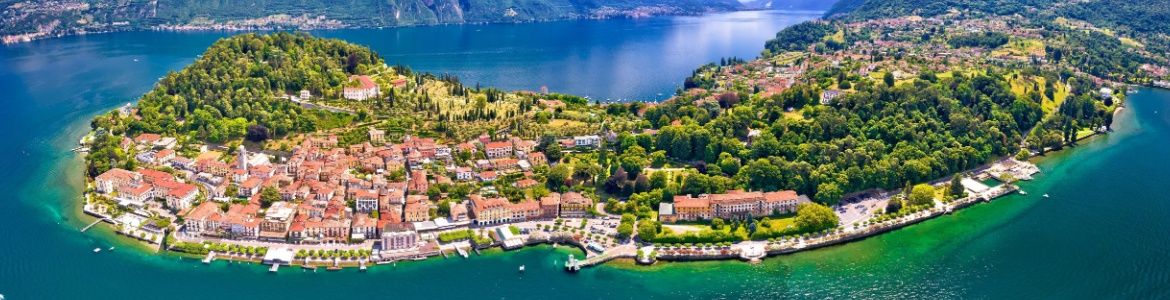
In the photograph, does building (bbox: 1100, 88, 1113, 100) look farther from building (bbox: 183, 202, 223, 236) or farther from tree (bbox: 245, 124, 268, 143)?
building (bbox: 183, 202, 223, 236)

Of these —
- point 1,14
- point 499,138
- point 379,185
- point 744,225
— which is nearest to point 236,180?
point 379,185

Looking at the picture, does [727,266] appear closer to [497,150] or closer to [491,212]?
[491,212]

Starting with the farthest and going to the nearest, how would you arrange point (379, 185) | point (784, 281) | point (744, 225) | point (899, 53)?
point (899, 53)
point (379, 185)
point (744, 225)
point (784, 281)

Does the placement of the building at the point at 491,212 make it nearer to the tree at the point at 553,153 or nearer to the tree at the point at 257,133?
the tree at the point at 553,153

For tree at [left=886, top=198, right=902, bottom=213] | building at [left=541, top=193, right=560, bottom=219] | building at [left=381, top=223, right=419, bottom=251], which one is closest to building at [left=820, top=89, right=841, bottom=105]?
tree at [left=886, top=198, right=902, bottom=213]

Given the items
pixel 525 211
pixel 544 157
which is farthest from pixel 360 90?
pixel 525 211

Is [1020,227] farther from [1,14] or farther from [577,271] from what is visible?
[1,14]
